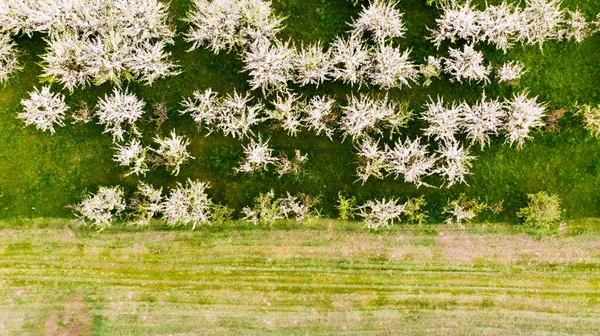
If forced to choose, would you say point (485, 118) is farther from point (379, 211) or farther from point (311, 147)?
point (311, 147)

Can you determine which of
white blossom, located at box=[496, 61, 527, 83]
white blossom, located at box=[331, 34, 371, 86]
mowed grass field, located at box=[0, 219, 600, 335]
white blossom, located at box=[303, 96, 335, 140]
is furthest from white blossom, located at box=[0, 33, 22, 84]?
white blossom, located at box=[496, 61, 527, 83]

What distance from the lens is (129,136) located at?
8594 mm

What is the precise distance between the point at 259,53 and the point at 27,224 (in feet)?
18.7

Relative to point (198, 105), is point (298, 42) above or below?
above

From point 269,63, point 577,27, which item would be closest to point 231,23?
point 269,63

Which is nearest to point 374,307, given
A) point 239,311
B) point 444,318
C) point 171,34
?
Answer: point 444,318

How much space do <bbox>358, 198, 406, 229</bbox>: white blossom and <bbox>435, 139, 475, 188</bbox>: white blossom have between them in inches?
39.8

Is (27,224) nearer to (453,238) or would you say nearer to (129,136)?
(129,136)

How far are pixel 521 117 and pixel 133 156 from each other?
734cm

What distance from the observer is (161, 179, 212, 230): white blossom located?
27.6ft

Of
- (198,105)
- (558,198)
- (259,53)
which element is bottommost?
(558,198)

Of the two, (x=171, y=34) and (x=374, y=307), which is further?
(x=374, y=307)

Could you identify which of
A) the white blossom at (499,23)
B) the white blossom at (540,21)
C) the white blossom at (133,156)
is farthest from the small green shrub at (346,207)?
the white blossom at (540,21)

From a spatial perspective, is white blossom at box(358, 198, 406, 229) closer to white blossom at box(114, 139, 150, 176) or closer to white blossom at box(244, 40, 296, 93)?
white blossom at box(244, 40, 296, 93)
